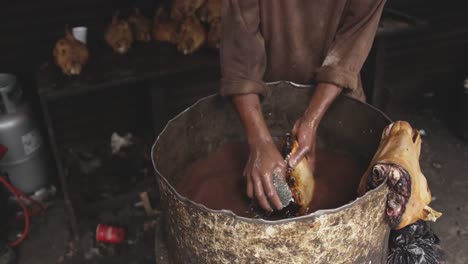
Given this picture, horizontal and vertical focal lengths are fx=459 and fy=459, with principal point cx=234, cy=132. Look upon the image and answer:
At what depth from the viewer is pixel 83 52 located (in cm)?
327

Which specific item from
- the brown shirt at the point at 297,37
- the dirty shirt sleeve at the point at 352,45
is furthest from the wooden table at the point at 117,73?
the dirty shirt sleeve at the point at 352,45

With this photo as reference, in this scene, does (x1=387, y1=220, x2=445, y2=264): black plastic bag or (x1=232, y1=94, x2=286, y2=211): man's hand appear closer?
(x1=232, y1=94, x2=286, y2=211): man's hand

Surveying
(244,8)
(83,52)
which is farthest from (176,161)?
(83,52)

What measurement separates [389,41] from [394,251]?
328cm

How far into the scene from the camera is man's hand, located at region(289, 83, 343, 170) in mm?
1847

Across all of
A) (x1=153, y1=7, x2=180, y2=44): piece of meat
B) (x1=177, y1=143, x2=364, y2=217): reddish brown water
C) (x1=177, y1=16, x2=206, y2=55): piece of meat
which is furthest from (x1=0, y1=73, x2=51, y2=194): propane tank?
(x1=177, y1=143, x2=364, y2=217): reddish brown water

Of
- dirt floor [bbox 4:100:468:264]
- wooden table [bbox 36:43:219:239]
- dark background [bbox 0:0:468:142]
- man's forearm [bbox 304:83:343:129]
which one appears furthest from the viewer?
dark background [bbox 0:0:468:142]

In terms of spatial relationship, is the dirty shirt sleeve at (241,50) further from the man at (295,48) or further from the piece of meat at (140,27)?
the piece of meat at (140,27)

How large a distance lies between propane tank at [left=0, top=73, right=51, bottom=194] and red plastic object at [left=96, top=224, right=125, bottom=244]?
844 millimetres

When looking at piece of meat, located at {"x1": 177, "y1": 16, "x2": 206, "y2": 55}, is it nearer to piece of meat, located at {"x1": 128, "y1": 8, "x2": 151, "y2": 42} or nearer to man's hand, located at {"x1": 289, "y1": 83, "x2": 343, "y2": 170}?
piece of meat, located at {"x1": 128, "y1": 8, "x2": 151, "y2": 42}

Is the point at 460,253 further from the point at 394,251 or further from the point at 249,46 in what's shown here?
A: the point at 249,46

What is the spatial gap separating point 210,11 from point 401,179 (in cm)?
258

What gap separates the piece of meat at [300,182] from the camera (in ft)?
5.90

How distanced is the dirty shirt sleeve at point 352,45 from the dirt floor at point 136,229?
169cm
